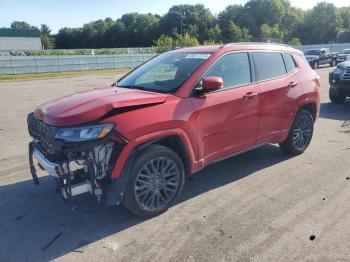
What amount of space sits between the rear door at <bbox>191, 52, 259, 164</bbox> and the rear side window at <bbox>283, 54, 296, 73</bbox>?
3.31 ft

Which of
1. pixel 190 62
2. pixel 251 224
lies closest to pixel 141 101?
pixel 190 62

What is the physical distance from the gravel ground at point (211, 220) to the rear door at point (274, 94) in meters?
0.62

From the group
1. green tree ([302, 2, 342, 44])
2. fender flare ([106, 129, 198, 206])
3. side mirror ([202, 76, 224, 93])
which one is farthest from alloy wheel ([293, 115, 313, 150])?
green tree ([302, 2, 342, 44])

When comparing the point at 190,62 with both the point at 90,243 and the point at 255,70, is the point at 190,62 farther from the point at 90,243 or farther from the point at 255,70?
the point at 90,243

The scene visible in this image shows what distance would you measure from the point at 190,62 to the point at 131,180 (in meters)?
1.80

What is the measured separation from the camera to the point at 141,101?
12.5 ft

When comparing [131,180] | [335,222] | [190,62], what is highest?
[190,62]

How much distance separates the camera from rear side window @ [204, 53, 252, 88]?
454 cm

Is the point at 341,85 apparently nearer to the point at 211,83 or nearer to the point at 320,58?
the point at 211,83

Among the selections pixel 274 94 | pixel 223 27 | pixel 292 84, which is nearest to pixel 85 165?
pixel 274 94

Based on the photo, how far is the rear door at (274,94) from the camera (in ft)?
16.6

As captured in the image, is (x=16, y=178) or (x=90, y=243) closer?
(x=90, y=243)

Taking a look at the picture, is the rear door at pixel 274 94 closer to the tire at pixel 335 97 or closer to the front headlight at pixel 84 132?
the front headlight at pixel 84 132

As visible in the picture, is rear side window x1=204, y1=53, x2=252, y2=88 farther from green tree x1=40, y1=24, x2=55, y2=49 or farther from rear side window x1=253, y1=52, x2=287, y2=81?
green tree x1=40, y1=24, x2=55, y2=49
